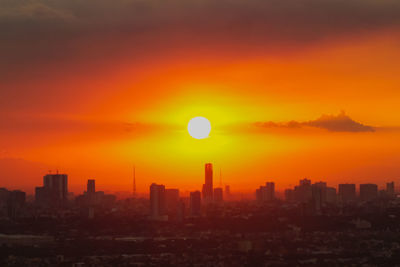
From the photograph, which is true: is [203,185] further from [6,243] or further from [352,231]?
[6,243]

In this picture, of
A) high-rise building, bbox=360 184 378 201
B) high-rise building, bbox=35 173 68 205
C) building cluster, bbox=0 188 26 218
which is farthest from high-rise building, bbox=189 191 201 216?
high-rise building, bbox=360 184 378 201

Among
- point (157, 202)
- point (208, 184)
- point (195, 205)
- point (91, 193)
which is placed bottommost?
point (195, 205)

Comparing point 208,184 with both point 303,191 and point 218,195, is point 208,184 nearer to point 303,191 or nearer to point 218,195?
point 218,195

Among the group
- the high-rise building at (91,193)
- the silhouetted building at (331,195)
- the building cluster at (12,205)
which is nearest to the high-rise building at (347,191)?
the silhouetted building at (331,195)

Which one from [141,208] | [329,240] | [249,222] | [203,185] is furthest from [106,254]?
[203,185]

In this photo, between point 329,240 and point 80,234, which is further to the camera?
point 80,234

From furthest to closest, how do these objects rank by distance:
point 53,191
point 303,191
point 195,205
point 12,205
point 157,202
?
point 303,191, point 53,191, point 157,202, point 195,205, point 12,205

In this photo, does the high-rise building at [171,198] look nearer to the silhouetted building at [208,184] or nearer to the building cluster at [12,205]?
the silhouetted building at [208,184]

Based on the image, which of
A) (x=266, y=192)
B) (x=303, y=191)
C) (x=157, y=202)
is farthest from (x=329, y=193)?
(x=157, y=202)
